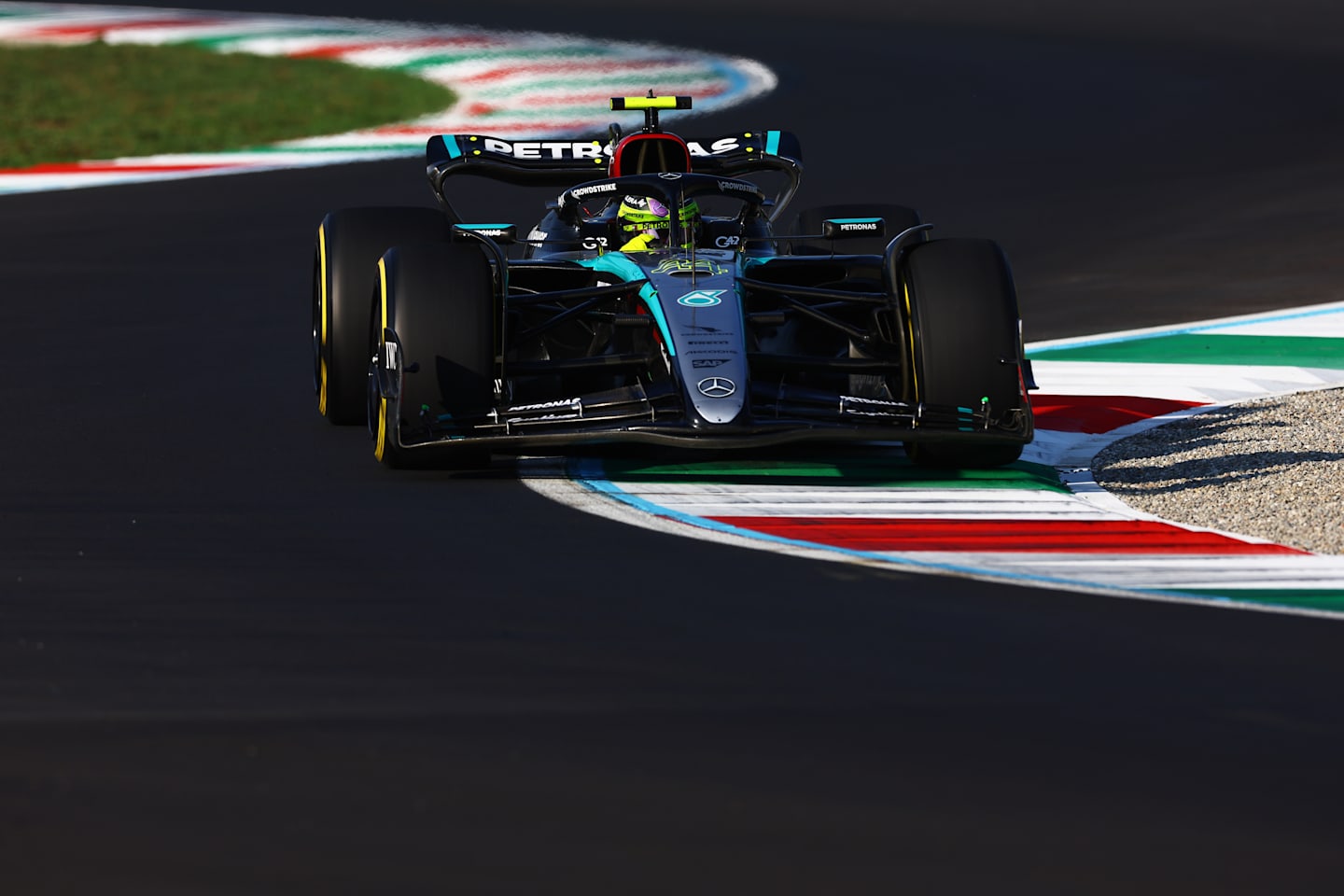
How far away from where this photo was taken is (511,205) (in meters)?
18.0

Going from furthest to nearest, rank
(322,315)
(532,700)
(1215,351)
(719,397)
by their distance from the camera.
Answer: (1215,351) < (322,315) < (719,397) < (532,700)

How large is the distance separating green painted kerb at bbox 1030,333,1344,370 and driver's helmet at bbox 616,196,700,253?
275 centimetres

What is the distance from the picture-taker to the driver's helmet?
34.1ft

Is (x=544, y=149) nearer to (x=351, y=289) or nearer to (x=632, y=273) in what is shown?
(x=351, y=289)

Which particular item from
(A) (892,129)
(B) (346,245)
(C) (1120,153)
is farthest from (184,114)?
(B) (346,245)

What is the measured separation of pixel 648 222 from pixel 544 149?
1.25 m

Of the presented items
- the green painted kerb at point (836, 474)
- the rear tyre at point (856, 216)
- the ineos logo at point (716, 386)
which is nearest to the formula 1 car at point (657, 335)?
the ineos logo at point (716, 386)

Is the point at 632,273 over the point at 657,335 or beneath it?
over

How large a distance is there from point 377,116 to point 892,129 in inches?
209

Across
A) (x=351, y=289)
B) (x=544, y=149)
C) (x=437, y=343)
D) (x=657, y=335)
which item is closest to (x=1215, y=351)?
(x=544, y=149)

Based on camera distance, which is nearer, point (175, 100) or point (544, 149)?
point (544, 149)

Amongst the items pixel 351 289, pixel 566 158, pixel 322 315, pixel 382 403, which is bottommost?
pixel 382 403

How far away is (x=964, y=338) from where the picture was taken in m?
9.22

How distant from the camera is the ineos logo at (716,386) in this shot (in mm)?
8703
